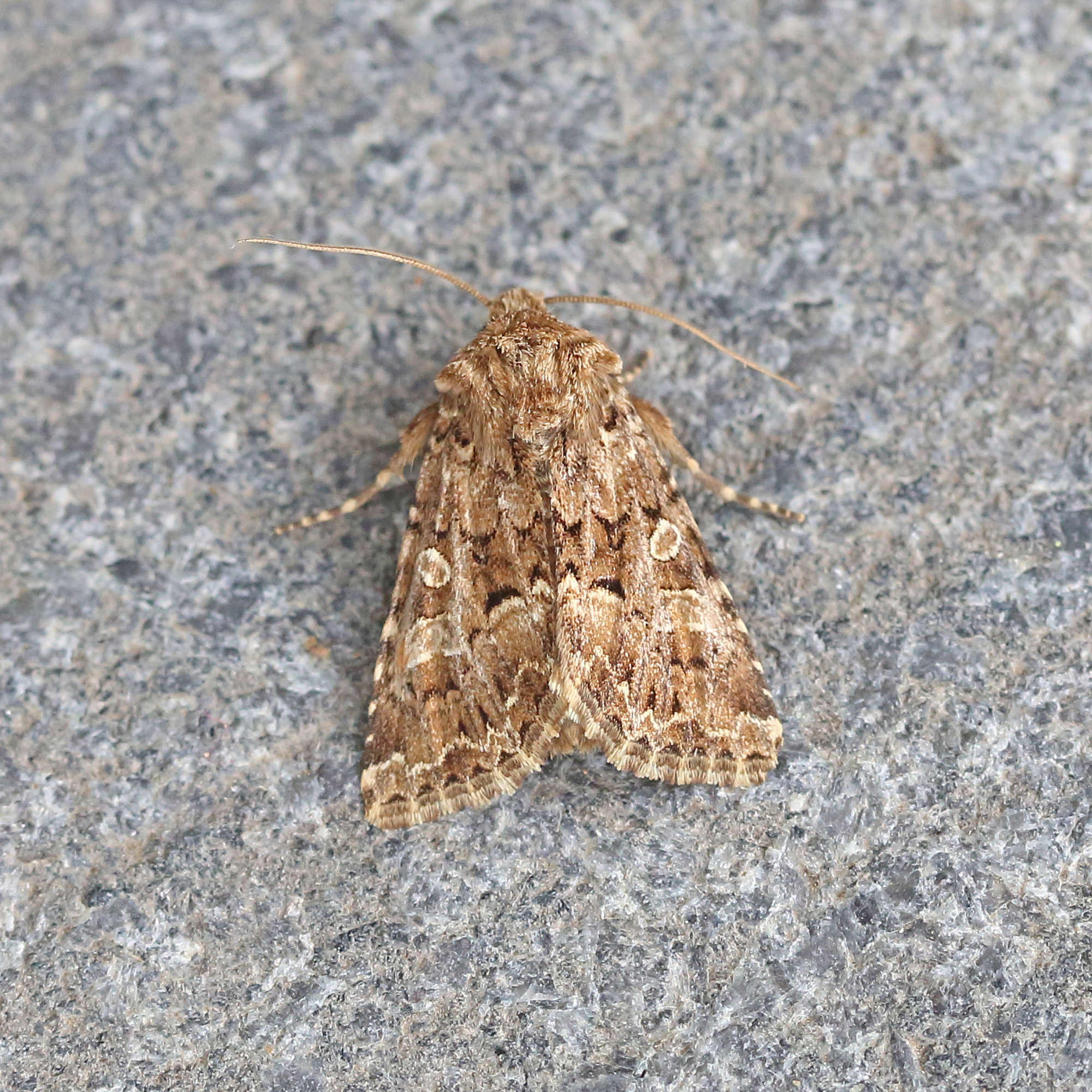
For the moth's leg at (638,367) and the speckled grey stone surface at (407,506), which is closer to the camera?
the speckled grey stone surface at (407,506)

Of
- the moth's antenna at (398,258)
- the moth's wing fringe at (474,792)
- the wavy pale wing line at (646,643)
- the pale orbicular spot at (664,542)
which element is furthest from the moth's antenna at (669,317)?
the moth's wing fringe at (474,792)

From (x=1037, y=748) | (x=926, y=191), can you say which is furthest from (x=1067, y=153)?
(x=1037, y=748)

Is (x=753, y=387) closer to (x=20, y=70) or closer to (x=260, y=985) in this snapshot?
(x=260, y=985)

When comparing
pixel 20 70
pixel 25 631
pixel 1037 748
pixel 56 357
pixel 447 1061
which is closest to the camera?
pixel 447 1061

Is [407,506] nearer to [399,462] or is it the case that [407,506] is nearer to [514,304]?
[399,462]

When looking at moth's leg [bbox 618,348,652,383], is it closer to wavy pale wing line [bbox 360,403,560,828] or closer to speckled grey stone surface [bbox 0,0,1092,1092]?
speckled grey stone surface [bbox 0,0,1092,1092]

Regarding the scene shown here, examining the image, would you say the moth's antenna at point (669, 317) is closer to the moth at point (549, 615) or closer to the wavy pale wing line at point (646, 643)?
the moth at point (549, 615)
